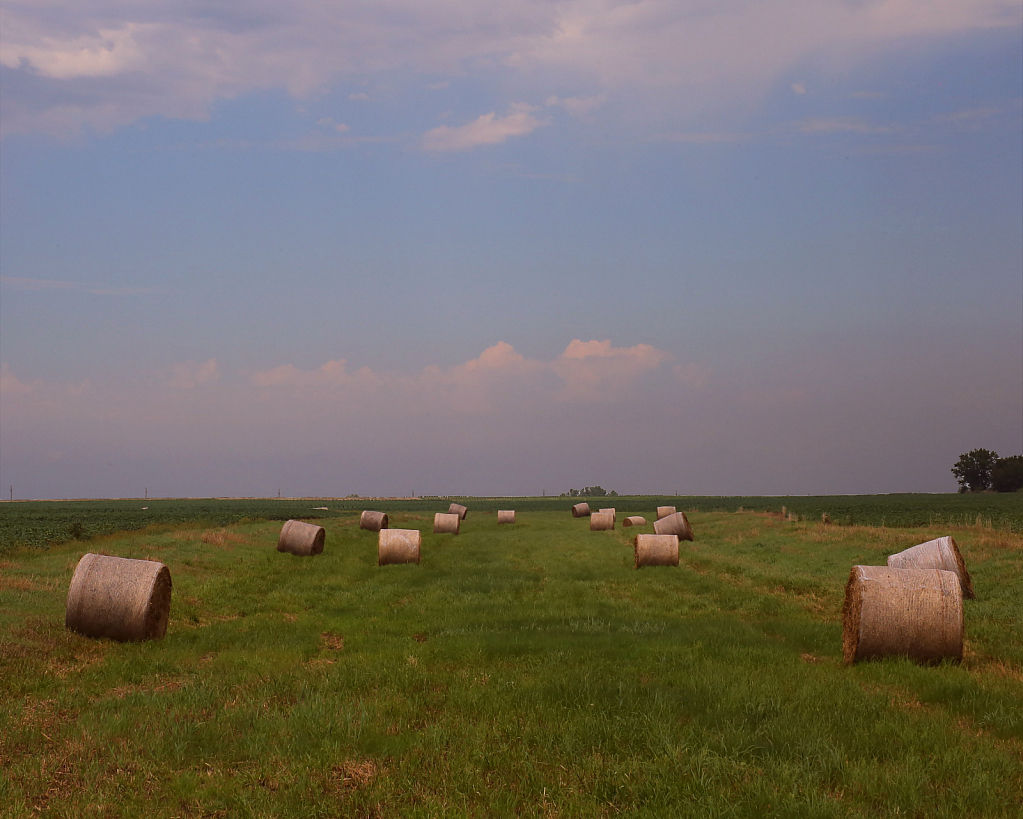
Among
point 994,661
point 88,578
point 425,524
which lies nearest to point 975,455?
point 425,524

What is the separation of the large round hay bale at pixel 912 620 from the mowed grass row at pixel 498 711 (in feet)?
1.58

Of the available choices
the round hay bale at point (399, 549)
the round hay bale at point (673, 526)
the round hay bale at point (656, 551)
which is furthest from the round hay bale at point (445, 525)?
the round hay bale at point (656, 551)

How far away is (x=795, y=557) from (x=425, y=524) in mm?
28880

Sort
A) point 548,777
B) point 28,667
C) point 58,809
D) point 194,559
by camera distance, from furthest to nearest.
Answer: point 194,559
point 28,667
point 548,777
point 58,809

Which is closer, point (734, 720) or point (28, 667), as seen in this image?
point (734, 720)

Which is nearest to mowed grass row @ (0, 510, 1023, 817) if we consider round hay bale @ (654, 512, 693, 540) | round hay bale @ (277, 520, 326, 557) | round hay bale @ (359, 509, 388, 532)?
round hay bale @ (277, 520, 326, 557)

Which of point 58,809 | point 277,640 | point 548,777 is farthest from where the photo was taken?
point 277,640

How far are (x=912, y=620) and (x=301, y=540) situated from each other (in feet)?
75.0

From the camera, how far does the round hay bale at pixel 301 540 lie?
29359 millimetres

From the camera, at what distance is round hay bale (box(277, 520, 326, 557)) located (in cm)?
2936

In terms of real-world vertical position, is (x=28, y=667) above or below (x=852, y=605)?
below

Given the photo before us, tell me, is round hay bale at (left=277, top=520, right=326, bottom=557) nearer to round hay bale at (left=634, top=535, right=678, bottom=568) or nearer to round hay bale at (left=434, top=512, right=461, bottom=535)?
round hay bale at (left=634, top=535, right=678, bottom=568)

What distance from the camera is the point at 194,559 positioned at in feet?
80.3

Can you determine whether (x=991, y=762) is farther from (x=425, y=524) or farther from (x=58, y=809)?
(x=425, y=524)
